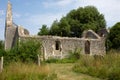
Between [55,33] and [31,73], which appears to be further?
[55,33]

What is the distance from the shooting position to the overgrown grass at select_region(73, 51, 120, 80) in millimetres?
14546

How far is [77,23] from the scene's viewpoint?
174 ft

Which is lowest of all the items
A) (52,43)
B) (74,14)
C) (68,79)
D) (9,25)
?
(68,79)

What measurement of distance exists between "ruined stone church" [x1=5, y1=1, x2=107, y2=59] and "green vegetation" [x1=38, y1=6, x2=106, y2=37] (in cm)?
1440

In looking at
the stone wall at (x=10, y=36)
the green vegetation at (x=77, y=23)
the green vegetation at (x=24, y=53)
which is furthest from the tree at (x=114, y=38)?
the green vegetation at (x=77, y=23)

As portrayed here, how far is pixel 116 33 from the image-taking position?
112 feet

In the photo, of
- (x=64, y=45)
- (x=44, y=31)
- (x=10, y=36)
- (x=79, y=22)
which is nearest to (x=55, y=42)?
(x=64, y=45)

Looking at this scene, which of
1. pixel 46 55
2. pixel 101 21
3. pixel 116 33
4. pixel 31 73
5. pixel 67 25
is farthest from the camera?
pixel 101 21

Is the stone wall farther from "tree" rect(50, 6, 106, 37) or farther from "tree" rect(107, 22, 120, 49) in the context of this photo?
"tree" rect(50, 6, 106, 37)

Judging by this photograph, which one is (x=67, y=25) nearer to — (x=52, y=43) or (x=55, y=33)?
(x=55, y=33)

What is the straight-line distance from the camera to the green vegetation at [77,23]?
5216 cm

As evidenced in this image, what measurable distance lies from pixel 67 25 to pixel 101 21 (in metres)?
7.38

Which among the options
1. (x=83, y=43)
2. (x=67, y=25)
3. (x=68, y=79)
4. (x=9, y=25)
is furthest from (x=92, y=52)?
(x=68, y=79)

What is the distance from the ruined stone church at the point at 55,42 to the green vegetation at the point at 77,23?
14404 millimetres
